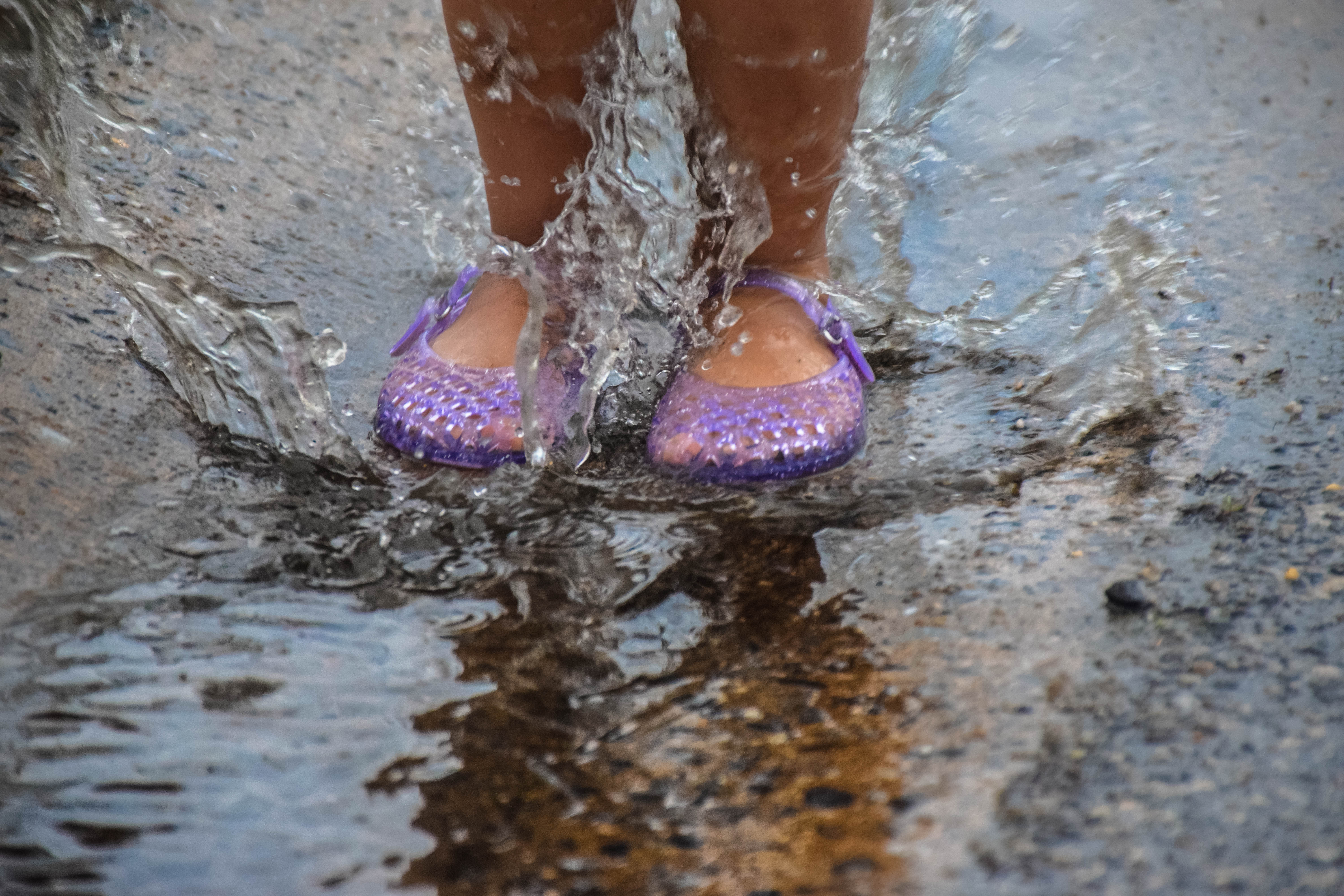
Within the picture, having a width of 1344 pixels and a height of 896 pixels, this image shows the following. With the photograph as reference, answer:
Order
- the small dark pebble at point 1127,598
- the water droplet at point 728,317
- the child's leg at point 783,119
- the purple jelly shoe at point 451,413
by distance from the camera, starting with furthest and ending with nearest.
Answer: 1. the water droplet at point 728,317
2. the purple jelly shoe at point 451,413
3. the child's leg at point 783,119
4. the small dark pebble at point 1127,598

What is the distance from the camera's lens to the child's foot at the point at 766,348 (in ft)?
4.99

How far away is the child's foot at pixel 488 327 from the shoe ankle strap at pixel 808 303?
11.9 inches

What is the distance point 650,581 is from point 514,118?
71 centimetres

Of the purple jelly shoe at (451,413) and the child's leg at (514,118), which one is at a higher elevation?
the child's leg at (514,118)

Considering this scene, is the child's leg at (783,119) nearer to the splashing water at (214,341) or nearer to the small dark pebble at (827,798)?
the splashing water at (214,341)

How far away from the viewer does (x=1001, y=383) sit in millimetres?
1683

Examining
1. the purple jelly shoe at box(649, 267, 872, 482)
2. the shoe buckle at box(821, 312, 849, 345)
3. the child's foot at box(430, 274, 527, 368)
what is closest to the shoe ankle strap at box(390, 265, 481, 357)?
the child's foot at box(430, 274, 527, 368)

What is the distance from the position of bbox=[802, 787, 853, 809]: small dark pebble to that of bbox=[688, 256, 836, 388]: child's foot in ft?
2.43

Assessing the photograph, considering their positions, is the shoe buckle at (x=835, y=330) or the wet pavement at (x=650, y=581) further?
the shoe buckle at (x=835, y=330)

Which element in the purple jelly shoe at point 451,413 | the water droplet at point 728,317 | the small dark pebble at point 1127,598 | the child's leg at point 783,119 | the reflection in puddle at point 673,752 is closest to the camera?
the reflection in puddle at point 673,752

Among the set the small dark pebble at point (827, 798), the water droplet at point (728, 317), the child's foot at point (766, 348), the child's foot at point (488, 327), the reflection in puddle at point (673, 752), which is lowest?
the small dark pebble at point (827, 798)

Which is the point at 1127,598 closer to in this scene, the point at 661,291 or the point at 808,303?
the point at 808,303

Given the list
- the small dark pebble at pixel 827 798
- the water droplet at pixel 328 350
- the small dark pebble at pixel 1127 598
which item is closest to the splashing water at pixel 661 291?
the water droplet at pixel 328 350

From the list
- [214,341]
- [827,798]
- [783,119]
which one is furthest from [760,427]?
[214,341]
